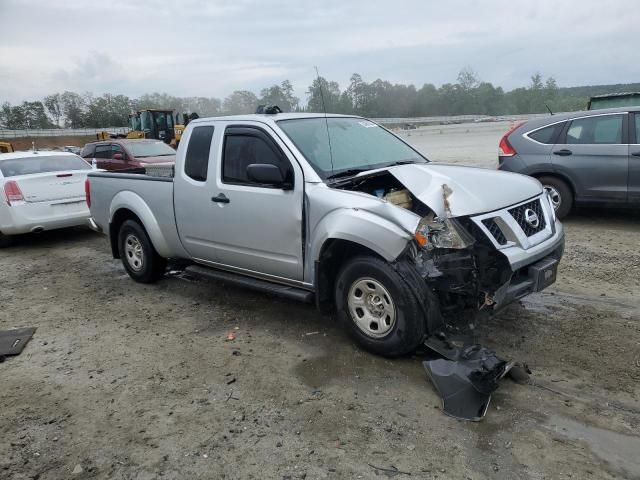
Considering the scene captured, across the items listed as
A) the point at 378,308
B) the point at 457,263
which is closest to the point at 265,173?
the point at 378,308

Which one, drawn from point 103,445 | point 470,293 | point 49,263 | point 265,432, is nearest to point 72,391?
point 103,445

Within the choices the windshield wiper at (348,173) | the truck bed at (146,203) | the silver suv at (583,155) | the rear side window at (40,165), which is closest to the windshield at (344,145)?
the windshield wiper at (348,173)

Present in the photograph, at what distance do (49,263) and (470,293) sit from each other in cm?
660

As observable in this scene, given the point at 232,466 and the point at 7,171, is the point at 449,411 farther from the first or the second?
the point at 7,171

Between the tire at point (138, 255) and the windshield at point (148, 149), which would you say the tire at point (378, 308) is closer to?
the tire at point (138, 255)

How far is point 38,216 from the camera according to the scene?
8438mm

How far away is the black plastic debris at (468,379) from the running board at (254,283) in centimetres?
127

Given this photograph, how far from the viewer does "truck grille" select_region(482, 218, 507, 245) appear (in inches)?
147

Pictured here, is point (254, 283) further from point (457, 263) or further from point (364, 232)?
point (457, 263)

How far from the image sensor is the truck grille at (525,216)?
3.98 m

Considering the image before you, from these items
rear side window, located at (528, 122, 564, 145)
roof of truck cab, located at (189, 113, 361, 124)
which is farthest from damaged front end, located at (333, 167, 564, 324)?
rear side window, located at (528, 122, 564, 145)

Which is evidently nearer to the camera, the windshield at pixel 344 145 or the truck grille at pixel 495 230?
the truck grille at pixel 495 230

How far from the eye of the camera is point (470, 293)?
143 inches

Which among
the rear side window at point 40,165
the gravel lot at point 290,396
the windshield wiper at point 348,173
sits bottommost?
the gravel lot at point 290,396
